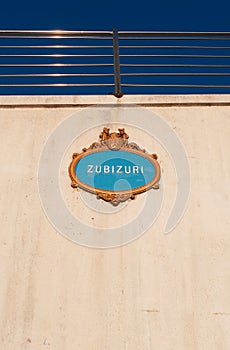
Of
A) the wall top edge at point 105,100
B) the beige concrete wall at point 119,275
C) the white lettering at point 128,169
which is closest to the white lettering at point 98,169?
the white lettering at point 128,169

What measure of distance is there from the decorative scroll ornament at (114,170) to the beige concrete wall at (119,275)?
12 centimetres

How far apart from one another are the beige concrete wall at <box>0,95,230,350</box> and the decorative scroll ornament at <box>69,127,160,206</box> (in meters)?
0.12

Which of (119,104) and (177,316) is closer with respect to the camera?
(177,316)

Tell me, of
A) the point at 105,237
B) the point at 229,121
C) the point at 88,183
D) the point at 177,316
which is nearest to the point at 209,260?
the point at 177,316

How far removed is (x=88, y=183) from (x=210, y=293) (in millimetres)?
867

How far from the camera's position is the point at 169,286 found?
2.15 meters

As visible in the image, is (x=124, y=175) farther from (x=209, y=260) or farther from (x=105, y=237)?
(x=209, y=260)

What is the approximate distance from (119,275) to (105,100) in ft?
3.96

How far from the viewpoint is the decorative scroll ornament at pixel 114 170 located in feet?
8.04
